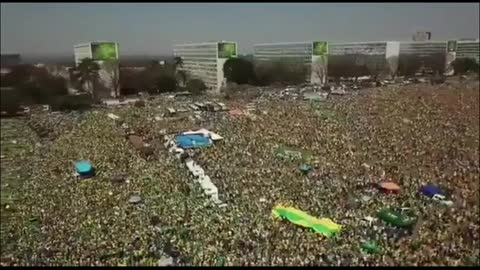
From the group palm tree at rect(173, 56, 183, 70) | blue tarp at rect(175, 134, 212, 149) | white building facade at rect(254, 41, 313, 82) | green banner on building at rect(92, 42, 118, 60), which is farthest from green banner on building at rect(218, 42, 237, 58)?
green banner on building at rect(92, 42, 118, 60)

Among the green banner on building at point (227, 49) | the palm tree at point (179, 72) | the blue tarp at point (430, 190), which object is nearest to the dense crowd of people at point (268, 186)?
the blue tarp at point (430, 190)

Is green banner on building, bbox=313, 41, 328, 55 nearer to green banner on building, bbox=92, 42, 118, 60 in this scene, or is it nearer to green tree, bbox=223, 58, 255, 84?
green tree, bbox=223, 58, 255, 84

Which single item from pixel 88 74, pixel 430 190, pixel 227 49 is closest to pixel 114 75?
pixel 88 74

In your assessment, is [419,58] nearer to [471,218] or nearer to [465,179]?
[465,179]

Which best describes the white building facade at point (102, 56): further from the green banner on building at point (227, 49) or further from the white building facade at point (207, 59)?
the green banner on building at point (227, 49)

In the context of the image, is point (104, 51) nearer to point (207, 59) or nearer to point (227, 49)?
point (207, 59)

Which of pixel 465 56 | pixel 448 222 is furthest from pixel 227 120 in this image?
pixel 465 56
